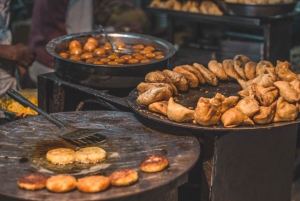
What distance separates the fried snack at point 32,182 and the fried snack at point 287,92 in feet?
4.93

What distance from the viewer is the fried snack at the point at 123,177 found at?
230 cm

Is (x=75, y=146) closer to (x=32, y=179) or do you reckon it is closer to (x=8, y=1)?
(x=32, y=179)

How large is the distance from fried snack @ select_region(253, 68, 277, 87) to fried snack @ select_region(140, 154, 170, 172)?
1.02 meters

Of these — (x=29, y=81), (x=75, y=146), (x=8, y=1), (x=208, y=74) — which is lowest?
(x=29, y=81)

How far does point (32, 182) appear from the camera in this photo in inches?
89.8

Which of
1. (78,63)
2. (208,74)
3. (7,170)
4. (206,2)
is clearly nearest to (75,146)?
(7,170)

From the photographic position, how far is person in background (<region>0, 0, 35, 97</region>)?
461 cm

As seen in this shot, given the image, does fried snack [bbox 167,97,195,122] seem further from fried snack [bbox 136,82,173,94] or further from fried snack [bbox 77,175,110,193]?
fried snack [bbox 77,175,110,193]

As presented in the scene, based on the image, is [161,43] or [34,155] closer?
[34,155]

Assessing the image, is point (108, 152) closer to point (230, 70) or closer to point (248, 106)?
point (248, 106)

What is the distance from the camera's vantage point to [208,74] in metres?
3.54

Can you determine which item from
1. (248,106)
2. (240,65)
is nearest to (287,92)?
(248,106)

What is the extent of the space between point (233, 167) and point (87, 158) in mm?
938

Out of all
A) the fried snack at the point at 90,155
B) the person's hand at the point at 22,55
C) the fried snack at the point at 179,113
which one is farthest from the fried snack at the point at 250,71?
the person's hand at the point at 22,55
